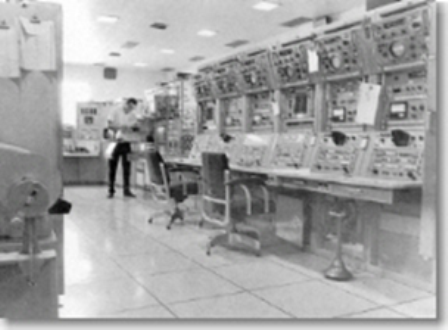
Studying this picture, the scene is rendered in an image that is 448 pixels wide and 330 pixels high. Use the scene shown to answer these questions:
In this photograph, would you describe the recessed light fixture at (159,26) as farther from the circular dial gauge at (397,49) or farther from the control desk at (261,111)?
the circular dial gauge at (397,49)

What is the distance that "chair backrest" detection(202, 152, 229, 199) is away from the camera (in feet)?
12.6

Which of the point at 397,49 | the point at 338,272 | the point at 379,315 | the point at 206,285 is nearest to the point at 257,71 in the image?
the point at 397,49

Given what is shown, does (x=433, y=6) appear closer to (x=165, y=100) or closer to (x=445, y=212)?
(x=445, y=212)

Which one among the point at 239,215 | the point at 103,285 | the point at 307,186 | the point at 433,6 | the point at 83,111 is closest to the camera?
the point at 433,6

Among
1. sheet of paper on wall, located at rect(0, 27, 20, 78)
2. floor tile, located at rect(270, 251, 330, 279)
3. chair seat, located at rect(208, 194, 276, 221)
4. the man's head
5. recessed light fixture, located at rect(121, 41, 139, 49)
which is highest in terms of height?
recessed light fixture, located at rect(121, 41, 139, 49)

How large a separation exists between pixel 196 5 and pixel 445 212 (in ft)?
17.5

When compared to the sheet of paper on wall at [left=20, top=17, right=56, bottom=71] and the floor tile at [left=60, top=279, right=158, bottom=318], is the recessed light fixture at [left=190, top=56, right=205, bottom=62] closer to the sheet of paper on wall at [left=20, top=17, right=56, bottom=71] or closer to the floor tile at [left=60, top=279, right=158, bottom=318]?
the floor tile at [left=60, top=279, right=158, bottom=318]

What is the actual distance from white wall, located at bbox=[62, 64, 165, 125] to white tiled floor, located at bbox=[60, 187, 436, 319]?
215 inches

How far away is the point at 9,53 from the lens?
1.51m

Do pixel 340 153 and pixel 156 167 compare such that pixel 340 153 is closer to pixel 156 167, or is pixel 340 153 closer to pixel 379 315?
pixel 379 315

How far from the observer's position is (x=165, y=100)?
293 inches

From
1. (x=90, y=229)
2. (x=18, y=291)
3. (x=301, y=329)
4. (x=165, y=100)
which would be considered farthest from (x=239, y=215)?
(x=165, y=100)

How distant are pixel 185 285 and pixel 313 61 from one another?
211 cm

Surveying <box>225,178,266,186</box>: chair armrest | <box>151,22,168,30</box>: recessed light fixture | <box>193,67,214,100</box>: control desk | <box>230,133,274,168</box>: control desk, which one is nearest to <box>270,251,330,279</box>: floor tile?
<box>225,178,266,186</box>: chair armrest
